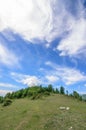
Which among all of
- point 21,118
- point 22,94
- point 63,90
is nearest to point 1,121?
point 21,118

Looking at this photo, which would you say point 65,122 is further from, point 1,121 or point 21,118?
point 1,121

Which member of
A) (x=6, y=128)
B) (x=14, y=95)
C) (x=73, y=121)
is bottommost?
(x=6, y=128)

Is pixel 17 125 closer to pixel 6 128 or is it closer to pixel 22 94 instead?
pixel 6 128

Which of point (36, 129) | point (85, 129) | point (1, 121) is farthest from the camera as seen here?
point (1, 121)

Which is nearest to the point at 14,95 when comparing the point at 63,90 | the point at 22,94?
the point at 22,94

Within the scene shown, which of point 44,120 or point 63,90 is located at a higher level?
point 63,90

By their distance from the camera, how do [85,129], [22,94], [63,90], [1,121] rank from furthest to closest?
[63,90], [22,94], [1,121], [85,129]

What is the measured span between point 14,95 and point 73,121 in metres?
108

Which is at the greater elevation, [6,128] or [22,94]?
[22,94]

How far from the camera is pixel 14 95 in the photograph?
158 m

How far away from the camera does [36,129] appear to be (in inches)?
2078

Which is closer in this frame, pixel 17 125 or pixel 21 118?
pixel 17 125

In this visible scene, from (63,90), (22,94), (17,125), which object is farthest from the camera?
(63,90)

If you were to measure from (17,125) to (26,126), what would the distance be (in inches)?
127
